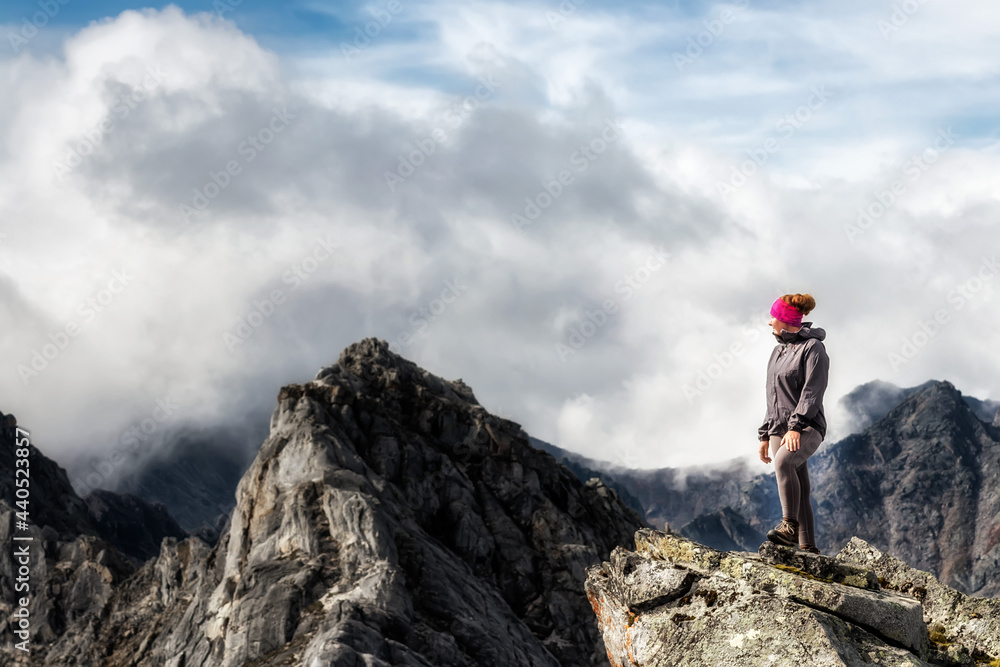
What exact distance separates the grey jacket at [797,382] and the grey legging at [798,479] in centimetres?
29

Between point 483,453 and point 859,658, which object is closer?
point 859,658

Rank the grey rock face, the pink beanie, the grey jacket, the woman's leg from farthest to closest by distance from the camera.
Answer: the pink beanie
the woman's leg
the grey jacket
the grey rock face

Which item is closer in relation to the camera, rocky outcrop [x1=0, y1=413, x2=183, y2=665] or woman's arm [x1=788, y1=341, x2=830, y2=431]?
woman's arm [x1=788, y1=341, x2=830, y2=431]

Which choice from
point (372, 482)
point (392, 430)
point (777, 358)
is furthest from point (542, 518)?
point (777, 358)

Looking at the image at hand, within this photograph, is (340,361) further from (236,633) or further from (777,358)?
(777,358)

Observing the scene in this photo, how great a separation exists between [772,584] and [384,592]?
62318mm

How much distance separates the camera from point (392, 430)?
118m

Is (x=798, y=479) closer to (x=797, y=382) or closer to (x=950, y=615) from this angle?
(x=797, y=382)

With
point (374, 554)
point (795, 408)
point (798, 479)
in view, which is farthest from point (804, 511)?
point (374, 554)

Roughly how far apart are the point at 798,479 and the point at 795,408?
1350 mm

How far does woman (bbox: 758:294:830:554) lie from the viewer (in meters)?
18.3

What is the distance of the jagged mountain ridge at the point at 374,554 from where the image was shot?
74.5m

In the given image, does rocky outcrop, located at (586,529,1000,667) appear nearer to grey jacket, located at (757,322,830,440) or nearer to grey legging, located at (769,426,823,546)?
grey legging, located at (769,426,823,546)

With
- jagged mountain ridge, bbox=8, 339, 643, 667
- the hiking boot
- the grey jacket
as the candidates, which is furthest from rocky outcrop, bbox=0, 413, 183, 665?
the grey jacket
